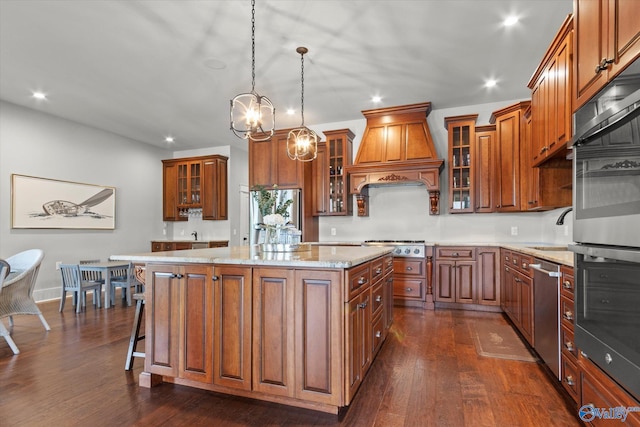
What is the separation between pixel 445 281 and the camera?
4.62 meters

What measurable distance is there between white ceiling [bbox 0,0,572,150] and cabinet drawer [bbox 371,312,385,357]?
2516 millimetres

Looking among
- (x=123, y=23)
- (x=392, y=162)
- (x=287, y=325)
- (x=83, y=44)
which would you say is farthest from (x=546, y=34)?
(x=83, y=44)

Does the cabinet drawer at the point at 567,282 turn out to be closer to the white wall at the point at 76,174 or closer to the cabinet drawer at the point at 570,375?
the cabinet drawer at the point at 570,375

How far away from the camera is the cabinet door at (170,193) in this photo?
7289 millimetres

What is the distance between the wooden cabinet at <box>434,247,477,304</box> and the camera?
14.8 ft

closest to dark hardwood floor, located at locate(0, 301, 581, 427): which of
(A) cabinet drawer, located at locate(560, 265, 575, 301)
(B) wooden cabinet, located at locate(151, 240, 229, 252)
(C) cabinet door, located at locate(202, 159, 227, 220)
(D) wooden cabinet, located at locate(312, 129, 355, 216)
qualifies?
(A) cabinet drawer, located at locate(560, 265, 575, 301)

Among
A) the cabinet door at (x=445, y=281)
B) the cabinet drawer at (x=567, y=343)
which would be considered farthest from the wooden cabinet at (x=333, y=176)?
the cabinet drawer at (x=567, y=343)

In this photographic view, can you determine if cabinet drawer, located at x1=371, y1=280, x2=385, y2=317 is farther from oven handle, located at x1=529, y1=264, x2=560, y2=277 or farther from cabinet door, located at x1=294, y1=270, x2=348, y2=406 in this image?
oven handle, located at x1=529, y1=264, x2=560, y2=277

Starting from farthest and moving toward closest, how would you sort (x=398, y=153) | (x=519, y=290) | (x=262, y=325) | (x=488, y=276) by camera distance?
1. (x=398, y=153)
2. (x=488, y=276)
3. (x=519, y=290)
4. (x=262, y=325)

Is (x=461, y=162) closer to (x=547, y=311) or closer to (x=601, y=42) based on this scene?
(x=547, y=311)

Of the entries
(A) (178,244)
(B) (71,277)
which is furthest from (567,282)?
(A) (178,244)

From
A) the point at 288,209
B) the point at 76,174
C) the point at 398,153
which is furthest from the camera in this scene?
the point at 76,174

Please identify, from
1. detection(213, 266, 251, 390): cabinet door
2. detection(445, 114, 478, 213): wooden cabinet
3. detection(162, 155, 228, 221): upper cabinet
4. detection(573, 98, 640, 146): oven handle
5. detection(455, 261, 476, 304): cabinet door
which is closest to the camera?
detection(573, 98, 640, 146): oven handle

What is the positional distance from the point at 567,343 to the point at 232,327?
202 centimetres
